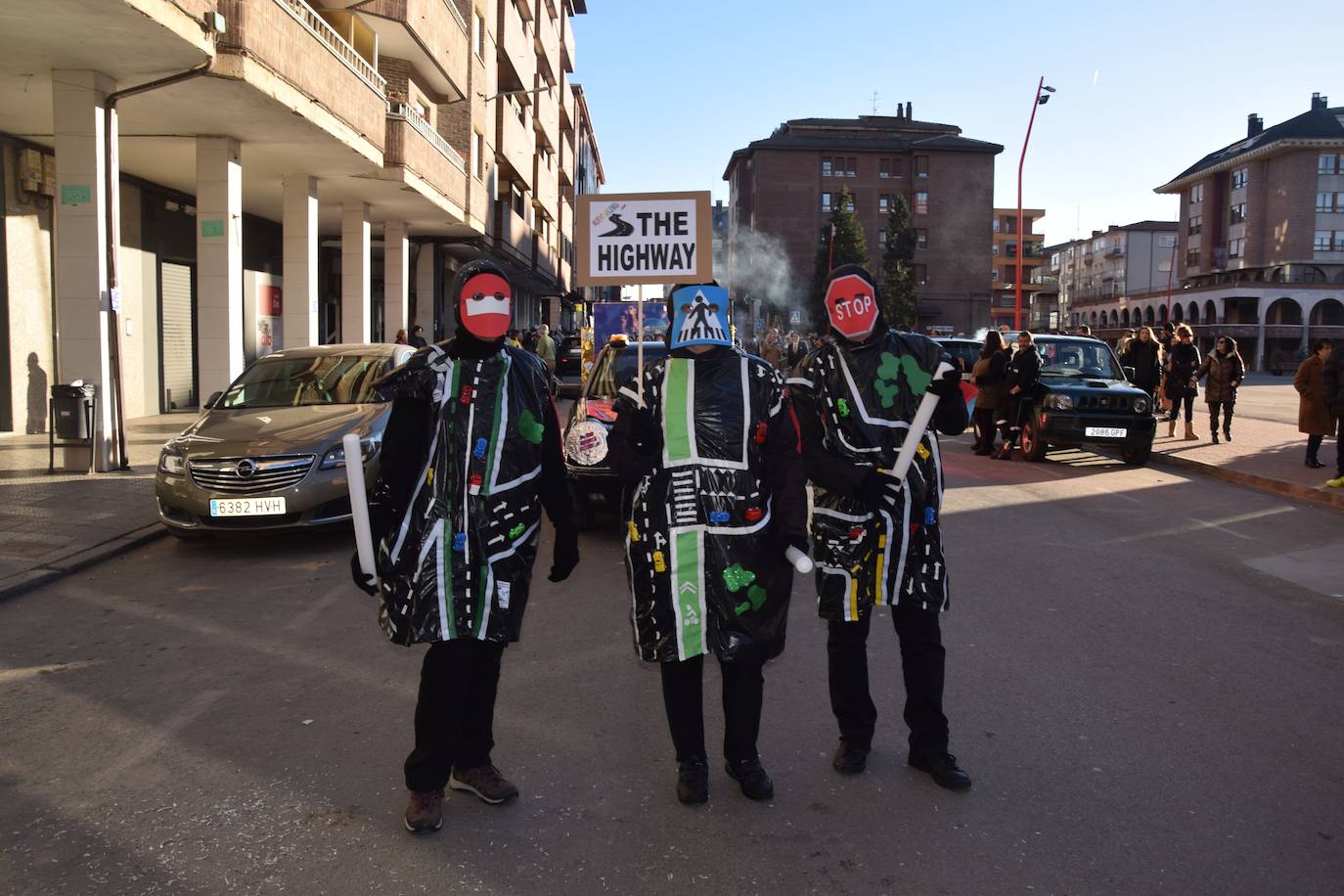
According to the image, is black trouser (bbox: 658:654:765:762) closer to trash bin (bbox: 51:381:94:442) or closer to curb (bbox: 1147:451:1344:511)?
curb (bbox: 1147:451:1344:511)

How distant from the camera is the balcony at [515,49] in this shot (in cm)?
3145

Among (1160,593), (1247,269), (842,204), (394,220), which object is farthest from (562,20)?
(1247,269)

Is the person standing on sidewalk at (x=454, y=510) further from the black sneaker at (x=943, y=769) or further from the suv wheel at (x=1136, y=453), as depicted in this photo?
the suv wheel at (x=1136, y=453)

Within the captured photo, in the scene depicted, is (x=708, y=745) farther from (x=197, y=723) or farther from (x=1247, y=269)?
(x=1247, y=269)

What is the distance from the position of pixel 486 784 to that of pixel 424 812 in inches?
11.2

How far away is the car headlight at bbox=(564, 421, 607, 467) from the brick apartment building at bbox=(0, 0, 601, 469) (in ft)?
19.6

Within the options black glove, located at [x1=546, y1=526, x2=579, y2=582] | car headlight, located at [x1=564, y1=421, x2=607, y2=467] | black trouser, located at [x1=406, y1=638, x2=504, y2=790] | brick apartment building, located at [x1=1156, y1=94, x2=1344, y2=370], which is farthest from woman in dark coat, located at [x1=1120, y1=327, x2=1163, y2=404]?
brick apartment building, located at [x1=1156, y1=94, x2=1344, y2=370]

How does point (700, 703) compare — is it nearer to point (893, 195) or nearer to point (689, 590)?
point (689, 590)

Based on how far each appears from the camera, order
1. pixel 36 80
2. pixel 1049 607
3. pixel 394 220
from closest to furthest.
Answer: pixel 1049 607, pixel 36 80, pixel 394 220

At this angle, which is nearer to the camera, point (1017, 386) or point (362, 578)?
point (362, 578)

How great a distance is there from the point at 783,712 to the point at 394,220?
76.0 ft

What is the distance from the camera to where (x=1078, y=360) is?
16516 millimetres

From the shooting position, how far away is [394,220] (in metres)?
25.7

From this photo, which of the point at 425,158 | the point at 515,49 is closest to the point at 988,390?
the point at 425,158
